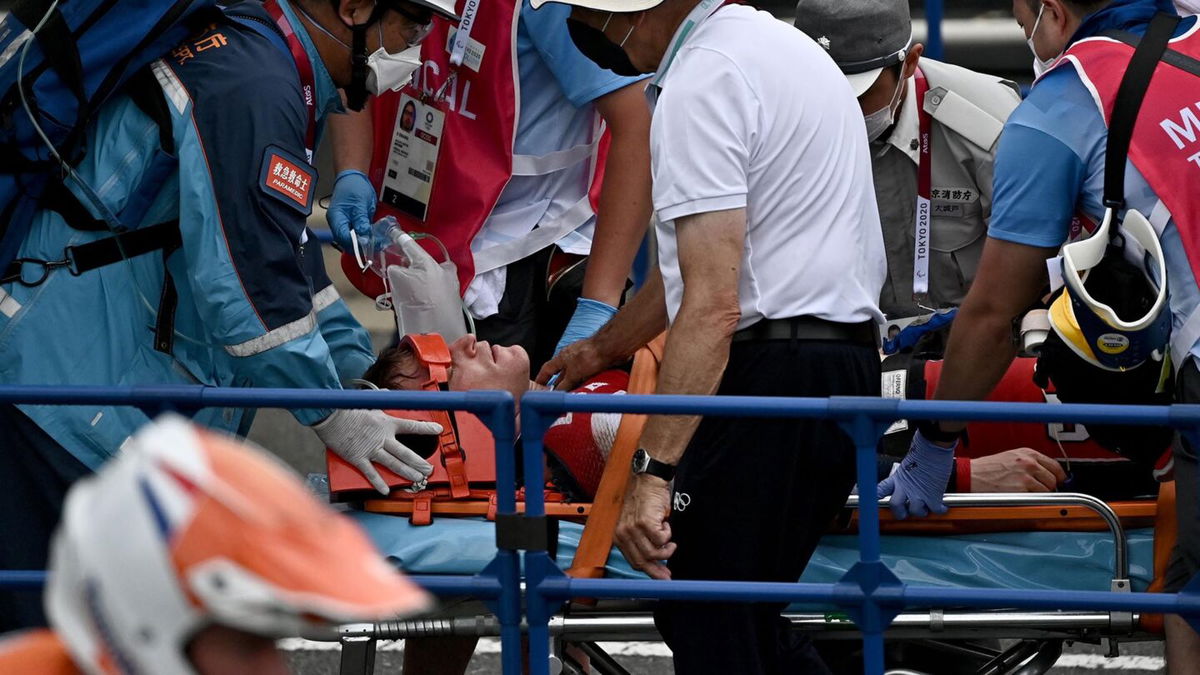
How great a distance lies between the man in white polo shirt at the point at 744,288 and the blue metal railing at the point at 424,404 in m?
0.25

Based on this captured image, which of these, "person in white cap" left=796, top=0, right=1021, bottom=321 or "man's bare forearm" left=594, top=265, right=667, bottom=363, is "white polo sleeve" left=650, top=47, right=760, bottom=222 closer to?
"man's bare forearm" left=594, top=265, right=667, bottom=363

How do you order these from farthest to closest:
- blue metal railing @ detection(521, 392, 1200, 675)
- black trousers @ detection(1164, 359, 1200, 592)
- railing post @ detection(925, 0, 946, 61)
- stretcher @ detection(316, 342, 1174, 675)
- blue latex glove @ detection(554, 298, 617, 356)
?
railing post @ detection(925, 0, 946, 61) < blue latex glove @ detection(554, 298, 617, 356) < stretcher @ detection(316, 342, 1174, 675) < black trousers @ detection(1164, 359, 1200, 592) < blue metal railing @ detection(521, 392, 1200, 675)

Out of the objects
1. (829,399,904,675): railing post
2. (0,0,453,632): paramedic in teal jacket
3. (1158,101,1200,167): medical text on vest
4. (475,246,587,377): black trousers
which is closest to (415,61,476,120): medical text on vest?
(475,246,587,377): black trousers

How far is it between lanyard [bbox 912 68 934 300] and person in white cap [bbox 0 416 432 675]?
3230mm

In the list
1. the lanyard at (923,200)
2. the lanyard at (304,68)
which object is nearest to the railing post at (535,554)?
the lanyard at (304,68)

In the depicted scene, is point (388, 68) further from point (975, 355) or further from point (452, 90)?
point (975, 355)

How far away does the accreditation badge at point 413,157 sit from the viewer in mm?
4652

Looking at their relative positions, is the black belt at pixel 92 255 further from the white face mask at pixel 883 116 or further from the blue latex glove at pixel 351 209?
the white face mask at pixel 883 116

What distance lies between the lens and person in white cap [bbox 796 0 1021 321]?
14.6 ft

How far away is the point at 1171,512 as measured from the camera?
3.73 m

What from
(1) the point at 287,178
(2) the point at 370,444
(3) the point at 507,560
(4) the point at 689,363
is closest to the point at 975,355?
(4) the point at 689,363

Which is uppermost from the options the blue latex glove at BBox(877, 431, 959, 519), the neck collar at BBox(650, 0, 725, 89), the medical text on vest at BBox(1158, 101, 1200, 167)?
the neck collar at BBox(650, 0, 725, 89)

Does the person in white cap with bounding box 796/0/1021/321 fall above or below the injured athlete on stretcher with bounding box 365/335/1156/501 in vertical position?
above

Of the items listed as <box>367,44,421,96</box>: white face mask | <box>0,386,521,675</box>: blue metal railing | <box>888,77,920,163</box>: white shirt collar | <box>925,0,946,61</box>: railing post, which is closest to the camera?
<box>0,386,521,675</box>: blue metal railing
